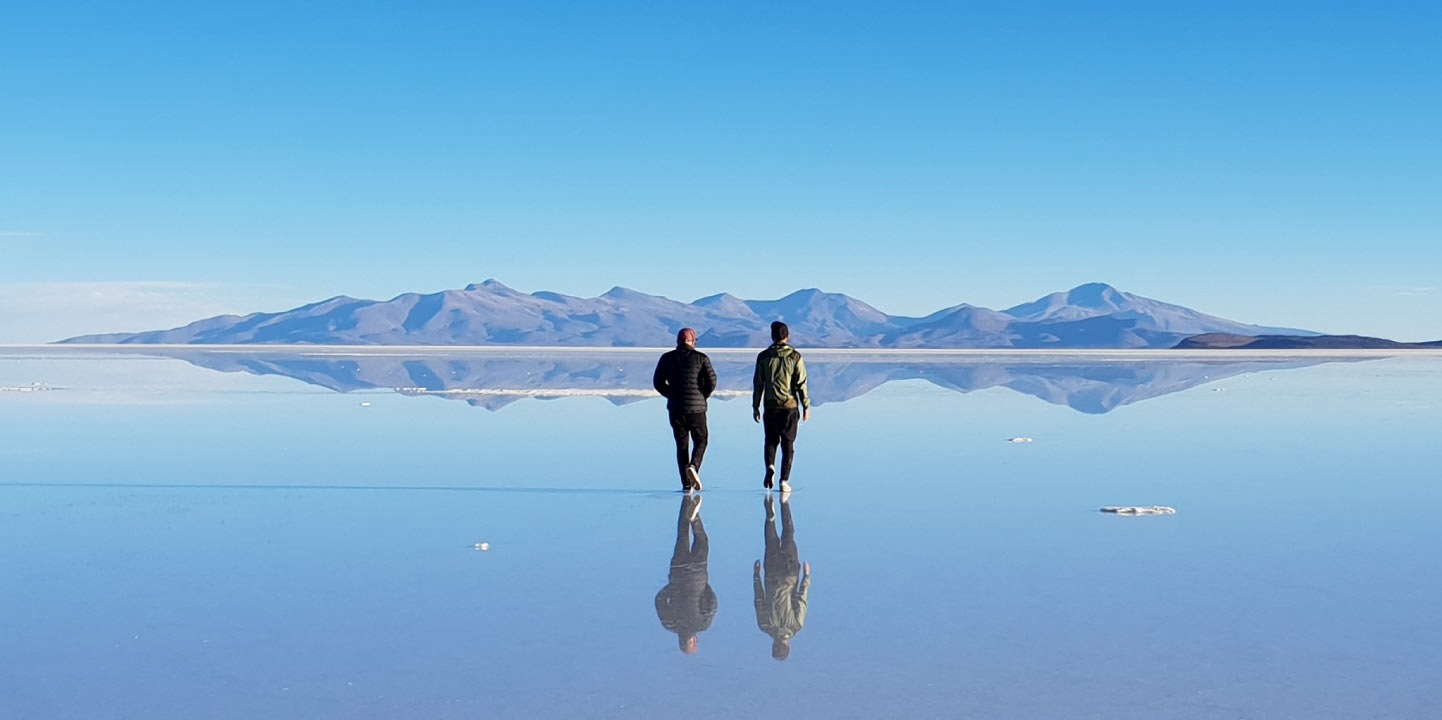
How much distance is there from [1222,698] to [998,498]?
6015mm

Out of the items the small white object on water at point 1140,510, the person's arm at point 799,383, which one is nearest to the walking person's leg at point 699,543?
the person's arm at point 799,383

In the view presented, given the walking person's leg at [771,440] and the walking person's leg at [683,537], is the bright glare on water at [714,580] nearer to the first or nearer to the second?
the walking person's leg at [683,537]

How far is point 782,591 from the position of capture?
23.8 feet

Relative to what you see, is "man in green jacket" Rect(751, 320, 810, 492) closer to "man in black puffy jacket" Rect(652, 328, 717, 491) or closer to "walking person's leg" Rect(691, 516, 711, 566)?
"man in black puffy jacket" Rect(652, 328, 717, 491)

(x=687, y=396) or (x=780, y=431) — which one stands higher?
(x=687, y=396)

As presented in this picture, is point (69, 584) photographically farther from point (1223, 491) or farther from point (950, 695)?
point (1223, 491)

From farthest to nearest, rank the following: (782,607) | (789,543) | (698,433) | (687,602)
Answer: (698,433), (789,543), (687,602), (782,607)

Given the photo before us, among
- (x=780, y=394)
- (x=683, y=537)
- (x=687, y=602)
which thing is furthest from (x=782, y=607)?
(x=780, y=394)

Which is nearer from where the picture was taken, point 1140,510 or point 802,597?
point 802,597

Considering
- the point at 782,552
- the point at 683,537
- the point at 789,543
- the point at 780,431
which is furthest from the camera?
the point at 780,431

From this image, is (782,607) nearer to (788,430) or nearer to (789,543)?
(789,543)

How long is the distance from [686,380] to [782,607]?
17.4 ft

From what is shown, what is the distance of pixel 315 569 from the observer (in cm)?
794

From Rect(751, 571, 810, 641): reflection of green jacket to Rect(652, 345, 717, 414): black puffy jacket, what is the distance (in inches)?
167
